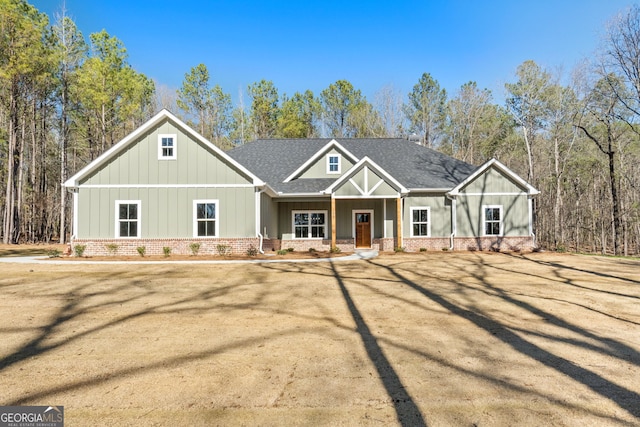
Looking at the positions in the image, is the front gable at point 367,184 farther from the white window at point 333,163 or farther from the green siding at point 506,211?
the green siding at point 506,211

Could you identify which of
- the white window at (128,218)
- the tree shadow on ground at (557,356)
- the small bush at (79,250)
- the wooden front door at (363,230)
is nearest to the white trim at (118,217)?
the white window at (128,218)

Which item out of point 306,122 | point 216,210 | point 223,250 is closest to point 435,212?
point 223,250

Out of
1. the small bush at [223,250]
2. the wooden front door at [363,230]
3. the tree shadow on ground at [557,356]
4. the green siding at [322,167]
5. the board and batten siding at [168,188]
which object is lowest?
the tree shadow on ground at [557,356]

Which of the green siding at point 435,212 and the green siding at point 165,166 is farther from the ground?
the green siding at point 165,166

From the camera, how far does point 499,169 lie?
60.6ft

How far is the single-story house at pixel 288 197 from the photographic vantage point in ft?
50.8

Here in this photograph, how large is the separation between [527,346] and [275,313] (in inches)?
160

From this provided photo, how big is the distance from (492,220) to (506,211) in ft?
2.88

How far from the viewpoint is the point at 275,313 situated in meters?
6.48

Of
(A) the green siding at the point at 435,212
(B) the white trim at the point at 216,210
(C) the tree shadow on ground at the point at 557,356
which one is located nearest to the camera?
(C) the tree shadow on ground at the point at 557,356

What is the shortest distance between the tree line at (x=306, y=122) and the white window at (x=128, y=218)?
40.5 ft

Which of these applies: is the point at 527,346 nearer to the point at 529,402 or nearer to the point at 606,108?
the point at 529,402

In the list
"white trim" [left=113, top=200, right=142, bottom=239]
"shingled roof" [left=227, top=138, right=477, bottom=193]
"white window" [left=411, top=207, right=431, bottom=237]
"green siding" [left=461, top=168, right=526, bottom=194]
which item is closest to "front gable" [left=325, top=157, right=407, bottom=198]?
"shingled roof" [left=227, top=138, right=477, bottom=193]

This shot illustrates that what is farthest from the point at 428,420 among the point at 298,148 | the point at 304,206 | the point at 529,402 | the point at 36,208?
the point at 36,208
